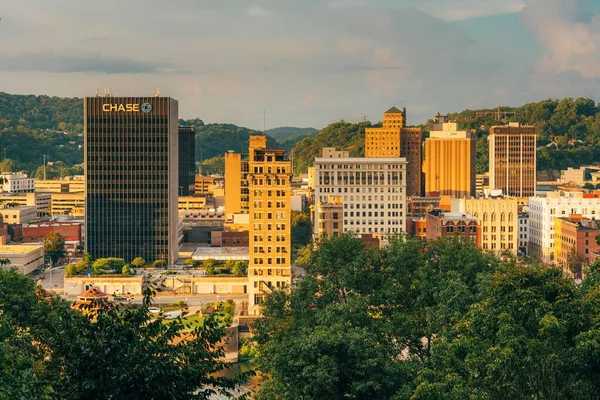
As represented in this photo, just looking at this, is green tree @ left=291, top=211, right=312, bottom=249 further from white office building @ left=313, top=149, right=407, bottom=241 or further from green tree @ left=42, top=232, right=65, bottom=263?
green tree @ left=42, top=232, right=65, bottom=263

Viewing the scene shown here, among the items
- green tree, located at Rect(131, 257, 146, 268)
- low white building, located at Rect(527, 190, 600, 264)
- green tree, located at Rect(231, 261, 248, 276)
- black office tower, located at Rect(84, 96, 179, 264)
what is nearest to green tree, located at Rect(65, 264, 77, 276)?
green tree, located at Rect(131, 257, 146, 268)

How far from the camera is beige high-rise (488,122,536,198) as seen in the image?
18125 centimetres

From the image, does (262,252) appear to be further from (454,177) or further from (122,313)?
(454,177)

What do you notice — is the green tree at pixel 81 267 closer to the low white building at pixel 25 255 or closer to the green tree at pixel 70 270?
the green tree at pixel 70 270

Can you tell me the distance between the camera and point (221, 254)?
122m

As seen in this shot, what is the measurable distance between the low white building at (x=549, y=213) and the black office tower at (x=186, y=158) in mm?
65578

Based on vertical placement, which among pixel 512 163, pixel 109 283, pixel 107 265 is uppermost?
pixel 512 163

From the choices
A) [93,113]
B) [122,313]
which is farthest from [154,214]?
[122,313]

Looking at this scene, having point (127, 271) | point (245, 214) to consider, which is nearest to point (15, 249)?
point (127, 271)

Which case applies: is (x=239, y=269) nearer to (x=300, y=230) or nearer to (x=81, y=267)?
(x=81, y=267)

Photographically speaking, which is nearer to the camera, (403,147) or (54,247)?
(54,247)

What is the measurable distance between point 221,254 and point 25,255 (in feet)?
65.1

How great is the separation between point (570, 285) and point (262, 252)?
5553cm

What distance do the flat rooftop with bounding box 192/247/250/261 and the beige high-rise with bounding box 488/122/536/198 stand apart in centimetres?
6555
